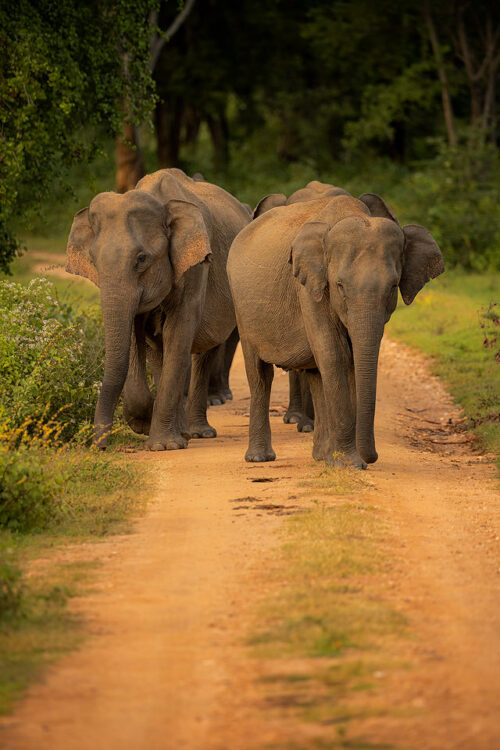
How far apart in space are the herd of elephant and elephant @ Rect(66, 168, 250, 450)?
1cm

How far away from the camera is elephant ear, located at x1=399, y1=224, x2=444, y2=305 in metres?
10.3

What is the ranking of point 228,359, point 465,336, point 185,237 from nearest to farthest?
point 185,237
point 228,359
point 465,336

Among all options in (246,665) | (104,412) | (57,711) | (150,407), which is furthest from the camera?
(150,407)

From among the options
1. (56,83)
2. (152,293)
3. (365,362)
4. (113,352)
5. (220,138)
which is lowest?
(113,352)

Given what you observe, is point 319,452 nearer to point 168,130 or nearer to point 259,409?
point 259,409

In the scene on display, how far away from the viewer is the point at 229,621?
5.88 meters

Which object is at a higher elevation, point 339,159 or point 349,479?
point 339,159

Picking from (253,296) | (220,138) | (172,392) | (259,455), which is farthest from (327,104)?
(259,455)

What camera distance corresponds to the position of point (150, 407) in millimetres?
11945

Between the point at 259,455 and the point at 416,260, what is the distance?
212 cm

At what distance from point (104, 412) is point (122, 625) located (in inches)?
197

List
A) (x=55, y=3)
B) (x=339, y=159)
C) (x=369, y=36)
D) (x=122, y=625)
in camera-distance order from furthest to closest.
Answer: (x=339, y=159)
(x=369, y=36)
(x=55, y=3)
(x=122, y=625)

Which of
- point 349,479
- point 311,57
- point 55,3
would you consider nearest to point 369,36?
point 311,57

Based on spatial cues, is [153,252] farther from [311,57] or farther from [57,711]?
[311,57]
